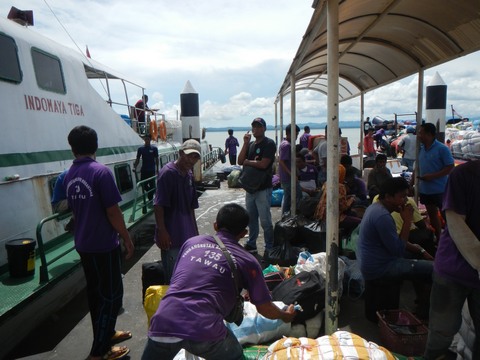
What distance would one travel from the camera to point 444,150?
5.57 meters

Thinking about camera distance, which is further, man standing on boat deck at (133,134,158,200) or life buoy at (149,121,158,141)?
life buoy at (149,121,158,141)

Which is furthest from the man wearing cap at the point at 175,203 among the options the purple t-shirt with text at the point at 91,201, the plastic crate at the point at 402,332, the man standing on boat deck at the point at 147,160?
the man standing on boat deck at the point at 147,160

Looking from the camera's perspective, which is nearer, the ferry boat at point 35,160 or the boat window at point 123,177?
the ferry boat at point 35,160

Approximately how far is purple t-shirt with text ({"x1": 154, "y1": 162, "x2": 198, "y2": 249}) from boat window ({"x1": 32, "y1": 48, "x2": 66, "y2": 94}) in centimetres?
267

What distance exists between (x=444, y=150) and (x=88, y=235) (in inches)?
196

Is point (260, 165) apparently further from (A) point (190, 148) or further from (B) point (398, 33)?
(B) point (398, 33)

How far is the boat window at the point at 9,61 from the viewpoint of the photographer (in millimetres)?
4512

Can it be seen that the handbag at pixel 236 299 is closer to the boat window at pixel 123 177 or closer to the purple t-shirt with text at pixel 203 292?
the purple t-shirt with text at pixel 203 292

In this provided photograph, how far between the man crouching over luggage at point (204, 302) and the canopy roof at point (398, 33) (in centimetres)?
215

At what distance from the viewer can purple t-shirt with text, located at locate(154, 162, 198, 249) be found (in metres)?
3.86

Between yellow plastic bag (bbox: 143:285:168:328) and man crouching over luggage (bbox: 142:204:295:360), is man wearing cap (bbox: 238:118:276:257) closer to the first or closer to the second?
yellow plastic bag (bbox: 143:285:168:328)

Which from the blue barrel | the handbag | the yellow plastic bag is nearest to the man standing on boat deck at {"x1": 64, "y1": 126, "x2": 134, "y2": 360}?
the yellow plastic bag

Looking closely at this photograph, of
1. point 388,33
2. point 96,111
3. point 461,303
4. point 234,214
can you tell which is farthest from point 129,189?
point 461,303

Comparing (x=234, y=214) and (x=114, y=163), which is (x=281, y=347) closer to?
(x=234, y=214)
